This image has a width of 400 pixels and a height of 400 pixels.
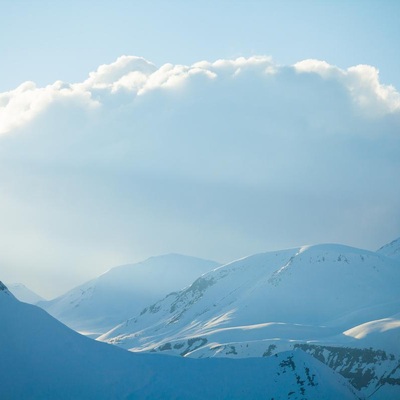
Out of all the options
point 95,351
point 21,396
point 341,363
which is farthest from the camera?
point 341,363

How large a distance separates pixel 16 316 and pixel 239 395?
140ft

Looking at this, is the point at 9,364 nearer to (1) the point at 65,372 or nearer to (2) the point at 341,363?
(1) the point at 65,372

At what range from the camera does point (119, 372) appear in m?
114

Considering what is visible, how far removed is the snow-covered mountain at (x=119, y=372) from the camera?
107000 millimetres

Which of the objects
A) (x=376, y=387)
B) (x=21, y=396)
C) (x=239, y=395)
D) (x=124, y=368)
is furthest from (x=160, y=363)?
(x=376, y=387)

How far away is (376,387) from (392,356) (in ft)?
44.5

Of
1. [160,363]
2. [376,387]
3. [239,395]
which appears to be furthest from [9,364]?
[376,387]

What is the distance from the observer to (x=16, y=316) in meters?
117

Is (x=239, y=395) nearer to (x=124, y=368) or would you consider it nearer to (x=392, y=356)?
(x=124, y=368)

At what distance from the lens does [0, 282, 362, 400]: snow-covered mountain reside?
351 feet

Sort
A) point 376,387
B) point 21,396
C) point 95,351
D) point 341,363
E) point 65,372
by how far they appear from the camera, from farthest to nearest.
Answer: point 341,363 < point 376,387 < point 95,351 < point 65,372 < point 21,396

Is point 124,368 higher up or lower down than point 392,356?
higher up

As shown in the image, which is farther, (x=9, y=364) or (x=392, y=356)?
(x=392, y=356)

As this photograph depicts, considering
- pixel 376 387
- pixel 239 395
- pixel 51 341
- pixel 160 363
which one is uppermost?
pixel 51 341
